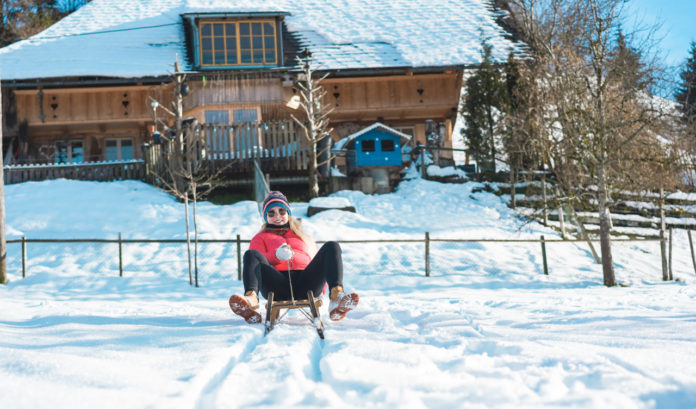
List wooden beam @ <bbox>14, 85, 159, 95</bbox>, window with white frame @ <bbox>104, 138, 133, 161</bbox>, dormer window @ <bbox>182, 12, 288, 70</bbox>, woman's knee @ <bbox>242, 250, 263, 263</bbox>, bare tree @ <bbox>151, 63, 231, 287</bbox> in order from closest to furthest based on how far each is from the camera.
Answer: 1. woman's knee @ <bbox>242, 250, 263, 263</bbox>
2. bare tree @ <bbox>151, 63, 231, 287</bbox>
3. dormer window @ <bbox>182, 12, 288, 70</bbox>
4. wooden beam @ <bbox>14, 85, 159, 95</bbox>
5. window with white frame @ <bbox>104, 138, 133, 161</bbox>

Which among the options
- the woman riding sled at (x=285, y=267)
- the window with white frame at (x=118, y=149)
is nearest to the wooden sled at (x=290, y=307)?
the woman riding sled at (x=285, y=267)

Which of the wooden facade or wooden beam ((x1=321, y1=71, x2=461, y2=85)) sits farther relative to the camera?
wooden beam ((x1=321, y1=71, x2=461, y2=85))

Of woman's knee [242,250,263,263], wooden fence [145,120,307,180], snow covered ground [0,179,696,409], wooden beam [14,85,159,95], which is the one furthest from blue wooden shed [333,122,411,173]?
woman's knee [242,250,263,263]

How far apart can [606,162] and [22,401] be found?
10051 millimetres

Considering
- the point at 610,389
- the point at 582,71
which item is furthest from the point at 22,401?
the point at 582,71

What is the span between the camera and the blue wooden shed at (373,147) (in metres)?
18.4

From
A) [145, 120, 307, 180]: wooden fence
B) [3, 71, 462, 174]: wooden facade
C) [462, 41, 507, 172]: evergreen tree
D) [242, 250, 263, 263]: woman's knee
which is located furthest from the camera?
[3, 71, 462, 174]: wooden facade

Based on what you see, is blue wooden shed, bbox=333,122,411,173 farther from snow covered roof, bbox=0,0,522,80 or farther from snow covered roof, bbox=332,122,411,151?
snow covered roof, bbox=0,0,522,80

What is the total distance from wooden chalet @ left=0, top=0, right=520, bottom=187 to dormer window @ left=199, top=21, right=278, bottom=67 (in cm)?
4

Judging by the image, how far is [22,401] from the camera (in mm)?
2145

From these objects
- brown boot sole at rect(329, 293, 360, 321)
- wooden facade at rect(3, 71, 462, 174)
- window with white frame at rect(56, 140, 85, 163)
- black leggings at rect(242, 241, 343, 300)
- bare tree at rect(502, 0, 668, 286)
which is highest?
wooden facade at rect(3, 71, 462, 174)

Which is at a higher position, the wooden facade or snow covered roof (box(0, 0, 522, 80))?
snow covered roof (box(0, 0, 522, 80))

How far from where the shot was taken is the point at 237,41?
21.3 meters

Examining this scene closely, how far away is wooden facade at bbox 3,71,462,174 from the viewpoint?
814 inches
